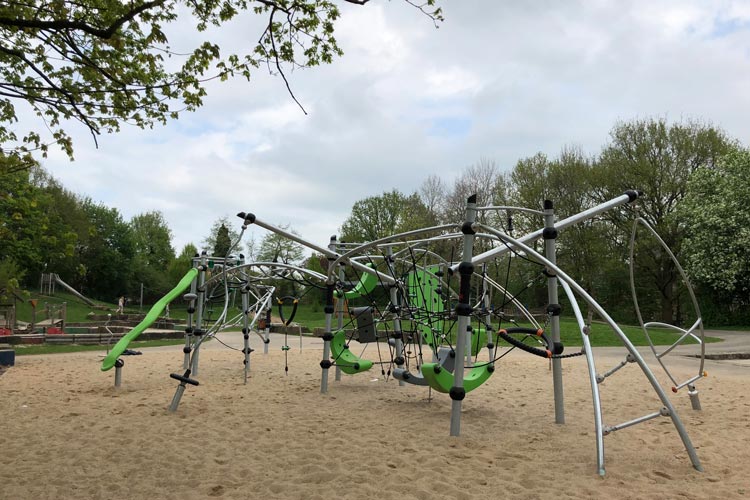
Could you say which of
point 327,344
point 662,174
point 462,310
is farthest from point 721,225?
point 462,310

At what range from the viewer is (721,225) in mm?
21734

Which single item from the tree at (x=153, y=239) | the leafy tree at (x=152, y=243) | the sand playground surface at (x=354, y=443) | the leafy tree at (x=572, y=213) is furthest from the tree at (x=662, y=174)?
the tree at (x=153, y=239)

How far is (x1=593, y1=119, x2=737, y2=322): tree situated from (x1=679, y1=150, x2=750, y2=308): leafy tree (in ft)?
5.32

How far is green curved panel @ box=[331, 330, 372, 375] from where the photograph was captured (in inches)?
305

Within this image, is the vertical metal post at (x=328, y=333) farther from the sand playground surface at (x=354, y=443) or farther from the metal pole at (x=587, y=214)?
the metal pole at (x=587, y=214)

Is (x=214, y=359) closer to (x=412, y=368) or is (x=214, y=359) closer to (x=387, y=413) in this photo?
(x=412, y=368)

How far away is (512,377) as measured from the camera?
351 inches

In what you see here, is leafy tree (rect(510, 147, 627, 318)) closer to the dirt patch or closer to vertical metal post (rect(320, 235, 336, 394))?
the dirt patch

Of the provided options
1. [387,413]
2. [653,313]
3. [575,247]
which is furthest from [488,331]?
[653,313]

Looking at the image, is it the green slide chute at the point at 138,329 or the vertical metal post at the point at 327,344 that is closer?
the green slide chute at the point at 138,329

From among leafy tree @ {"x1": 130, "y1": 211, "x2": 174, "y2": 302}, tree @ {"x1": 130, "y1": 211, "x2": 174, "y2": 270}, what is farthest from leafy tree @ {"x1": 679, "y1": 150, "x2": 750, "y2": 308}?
tree @ {"x1": 130, "y1": 211, "x2": 174, "y2": 270}

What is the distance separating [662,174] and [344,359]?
2256 cm

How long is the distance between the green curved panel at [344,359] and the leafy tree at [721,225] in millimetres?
19377

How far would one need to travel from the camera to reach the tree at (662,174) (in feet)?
82.2
